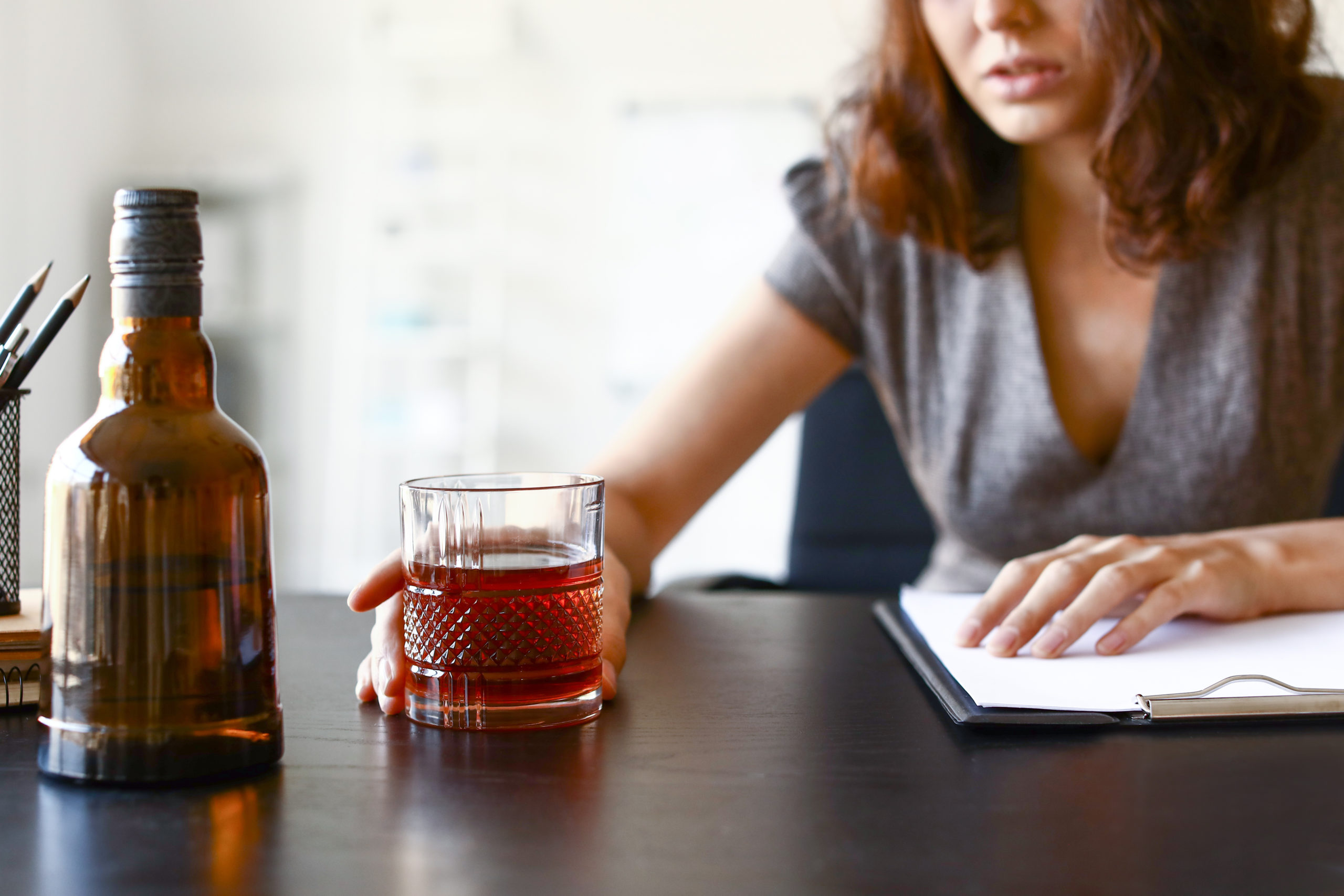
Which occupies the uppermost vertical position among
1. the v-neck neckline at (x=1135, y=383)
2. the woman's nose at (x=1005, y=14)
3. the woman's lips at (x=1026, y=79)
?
the woman's nose at (x=1005, y=14)

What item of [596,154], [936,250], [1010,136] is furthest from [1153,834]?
[596,154]

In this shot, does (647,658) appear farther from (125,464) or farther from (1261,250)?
(1261,250)

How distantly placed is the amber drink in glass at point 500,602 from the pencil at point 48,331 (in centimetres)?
17

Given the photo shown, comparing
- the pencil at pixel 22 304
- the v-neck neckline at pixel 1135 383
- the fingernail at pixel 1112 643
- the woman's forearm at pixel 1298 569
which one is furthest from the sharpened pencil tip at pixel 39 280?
the v-neck neckline at pixel 1135 383

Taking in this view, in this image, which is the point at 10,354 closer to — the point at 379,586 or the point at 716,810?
the point at 379,586

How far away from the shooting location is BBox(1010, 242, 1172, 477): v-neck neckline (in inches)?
47.9

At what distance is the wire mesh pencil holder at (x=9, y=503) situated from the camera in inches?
23.5

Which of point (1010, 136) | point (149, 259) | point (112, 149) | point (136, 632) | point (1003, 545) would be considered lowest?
point (1003, 545)

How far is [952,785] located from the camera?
0.48m

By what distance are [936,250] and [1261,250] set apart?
0.33 metres

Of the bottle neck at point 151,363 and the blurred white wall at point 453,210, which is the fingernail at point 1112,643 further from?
the blurred white wall at point 453,210

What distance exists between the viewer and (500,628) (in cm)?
53

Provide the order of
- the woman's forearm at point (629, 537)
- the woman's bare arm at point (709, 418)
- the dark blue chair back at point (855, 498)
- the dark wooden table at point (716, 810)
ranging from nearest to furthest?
the dark wooden table at point (716, 810) → the woman's forearm at point (629, 537) → the woman's bare arm at point (709, 418) → the dark blue chair back at point (855, 498)

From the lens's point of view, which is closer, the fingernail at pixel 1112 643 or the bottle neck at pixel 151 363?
the bottle neck at pixel 151 363
